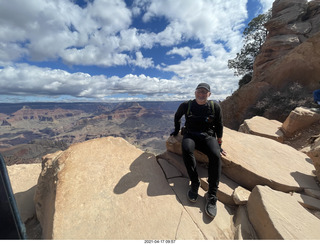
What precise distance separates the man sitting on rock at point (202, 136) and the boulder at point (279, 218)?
3.51 ft

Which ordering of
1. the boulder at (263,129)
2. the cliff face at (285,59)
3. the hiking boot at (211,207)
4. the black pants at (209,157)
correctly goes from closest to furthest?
the hiking boot at (211,207), the black pants at (209,157), the boulder at (263,129), the cliff face at (285,59)

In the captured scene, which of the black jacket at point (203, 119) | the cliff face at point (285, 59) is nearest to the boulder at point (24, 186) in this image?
the black jacket at point (203, 119)

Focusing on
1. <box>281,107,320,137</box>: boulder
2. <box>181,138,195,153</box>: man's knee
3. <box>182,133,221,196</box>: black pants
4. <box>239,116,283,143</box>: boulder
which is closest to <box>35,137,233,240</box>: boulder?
<box>182,133,221,196</box>: black pants

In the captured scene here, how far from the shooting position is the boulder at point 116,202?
11.2 ft

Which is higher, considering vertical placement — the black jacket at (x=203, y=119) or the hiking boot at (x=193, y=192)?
the black jacket at (x=203, y=119)

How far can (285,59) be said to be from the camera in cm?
1875

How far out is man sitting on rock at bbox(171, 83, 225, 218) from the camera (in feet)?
13.9

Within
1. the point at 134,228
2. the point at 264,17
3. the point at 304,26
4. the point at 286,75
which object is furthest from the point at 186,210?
the point at 264,17

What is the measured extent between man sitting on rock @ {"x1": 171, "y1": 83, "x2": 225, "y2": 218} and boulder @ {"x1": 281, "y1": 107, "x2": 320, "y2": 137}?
915 centimetres

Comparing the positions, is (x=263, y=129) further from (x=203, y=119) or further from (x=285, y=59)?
(x=285, y=59)

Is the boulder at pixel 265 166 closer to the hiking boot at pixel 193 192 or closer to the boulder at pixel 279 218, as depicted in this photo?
the boulder at pixel 279 218

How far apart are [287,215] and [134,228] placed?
386 cm

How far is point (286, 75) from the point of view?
19.3 metres

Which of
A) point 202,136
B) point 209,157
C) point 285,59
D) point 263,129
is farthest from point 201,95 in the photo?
point 285,59
